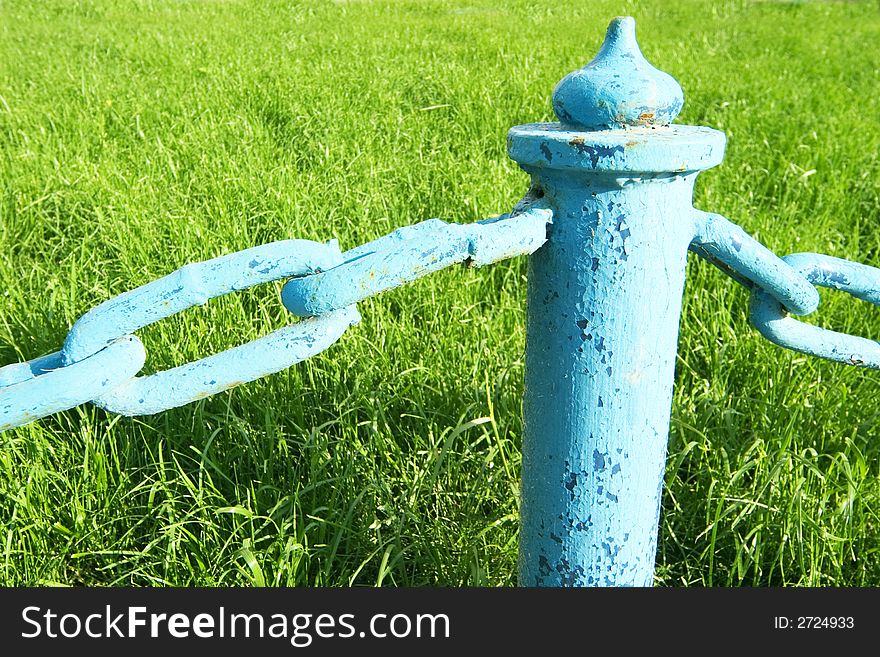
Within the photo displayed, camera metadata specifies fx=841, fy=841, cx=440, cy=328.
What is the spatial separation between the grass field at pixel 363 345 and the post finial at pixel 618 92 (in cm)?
78

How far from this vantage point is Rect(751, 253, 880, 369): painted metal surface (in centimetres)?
103

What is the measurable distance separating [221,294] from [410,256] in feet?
0.61

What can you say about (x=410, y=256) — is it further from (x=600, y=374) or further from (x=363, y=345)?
(x=363, y=345)

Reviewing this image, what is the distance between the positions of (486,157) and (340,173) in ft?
2.28

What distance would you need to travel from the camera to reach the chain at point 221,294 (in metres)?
0.79

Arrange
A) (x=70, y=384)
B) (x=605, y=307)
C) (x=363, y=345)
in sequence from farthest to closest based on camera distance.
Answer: (x=363, y=345), (x=605, y=307), (x=70, y=384)

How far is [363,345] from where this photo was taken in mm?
2045

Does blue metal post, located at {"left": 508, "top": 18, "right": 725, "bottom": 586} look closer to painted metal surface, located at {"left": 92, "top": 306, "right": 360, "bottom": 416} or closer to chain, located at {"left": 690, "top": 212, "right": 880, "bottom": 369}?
chain, located at {"left": 690, "top": 212, "right": 880, "bottom": 369}

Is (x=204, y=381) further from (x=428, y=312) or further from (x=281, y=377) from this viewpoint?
(x=428, y=312)

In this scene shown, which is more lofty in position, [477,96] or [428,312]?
[477,96]

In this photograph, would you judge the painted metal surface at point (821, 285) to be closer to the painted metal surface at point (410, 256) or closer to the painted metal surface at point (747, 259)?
the painted metal surface at point (747, 259)

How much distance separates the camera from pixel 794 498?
156cm

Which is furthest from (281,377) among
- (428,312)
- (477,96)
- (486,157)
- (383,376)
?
(477,96)

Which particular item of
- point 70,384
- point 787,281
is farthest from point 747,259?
point 70,384
